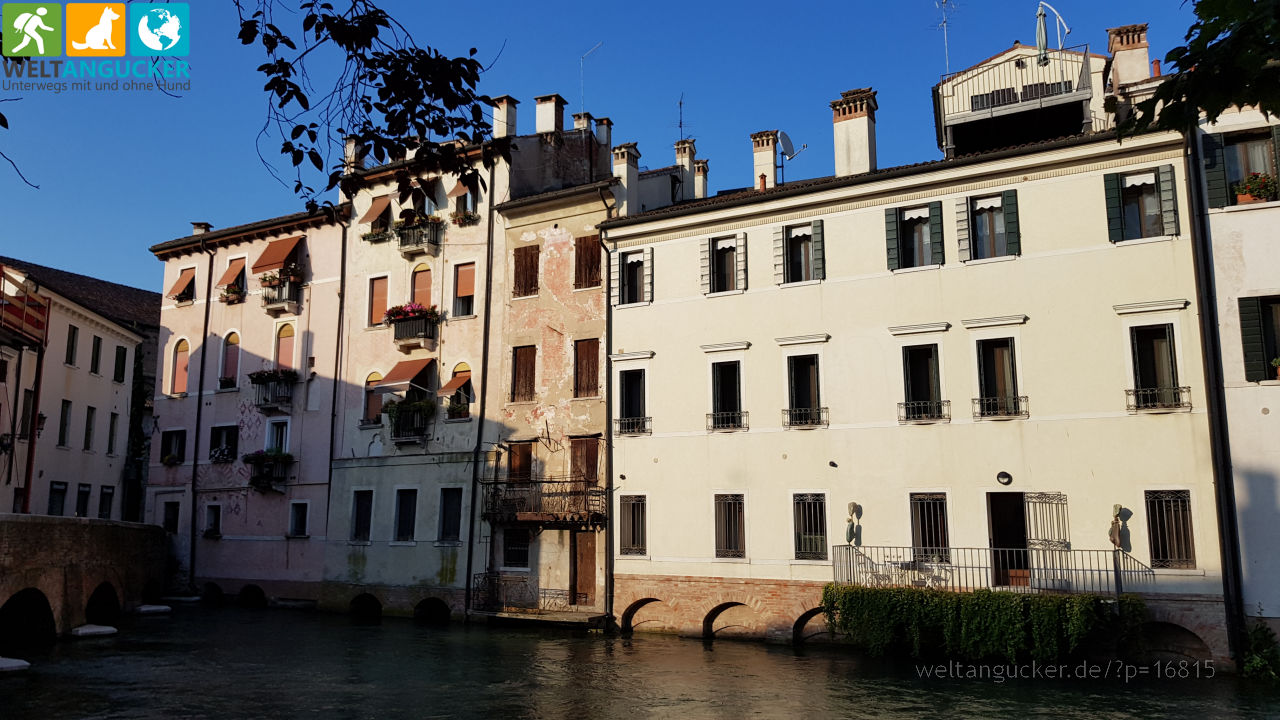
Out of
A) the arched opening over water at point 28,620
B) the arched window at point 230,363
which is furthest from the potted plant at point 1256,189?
the arched window at point 230,363

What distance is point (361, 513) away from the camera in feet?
112

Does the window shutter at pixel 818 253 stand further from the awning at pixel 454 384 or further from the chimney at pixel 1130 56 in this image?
the awning at pixel 454 384

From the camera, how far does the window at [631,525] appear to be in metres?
27.8

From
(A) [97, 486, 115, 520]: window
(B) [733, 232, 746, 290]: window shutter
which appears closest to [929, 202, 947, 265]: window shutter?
(B) [733, 232, 746, 290]: window shutter

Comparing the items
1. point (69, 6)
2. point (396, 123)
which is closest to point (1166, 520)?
point (396, 123)

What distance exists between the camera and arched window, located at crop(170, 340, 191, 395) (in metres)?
40.0

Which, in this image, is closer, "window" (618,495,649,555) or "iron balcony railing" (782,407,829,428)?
"iron balcony railing" (782,407,829,428)

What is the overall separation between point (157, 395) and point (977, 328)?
3261 cm

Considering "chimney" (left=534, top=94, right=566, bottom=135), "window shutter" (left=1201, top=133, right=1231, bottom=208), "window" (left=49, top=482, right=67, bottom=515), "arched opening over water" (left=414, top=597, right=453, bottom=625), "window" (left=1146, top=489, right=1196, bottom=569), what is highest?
"chimney" (left=534, top=94, right=566, bottom=135)

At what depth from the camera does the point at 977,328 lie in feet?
77.3

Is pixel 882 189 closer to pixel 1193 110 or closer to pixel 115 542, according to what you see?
pixel 1193 110

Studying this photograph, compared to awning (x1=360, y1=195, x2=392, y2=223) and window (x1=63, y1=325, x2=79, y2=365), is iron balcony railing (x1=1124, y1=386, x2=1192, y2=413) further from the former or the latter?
window (x1=63, y1=325, x2=79, y2=365)

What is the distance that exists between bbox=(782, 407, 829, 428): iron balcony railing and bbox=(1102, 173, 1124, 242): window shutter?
7715mm

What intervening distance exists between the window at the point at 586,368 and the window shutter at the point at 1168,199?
1505 centimetres
